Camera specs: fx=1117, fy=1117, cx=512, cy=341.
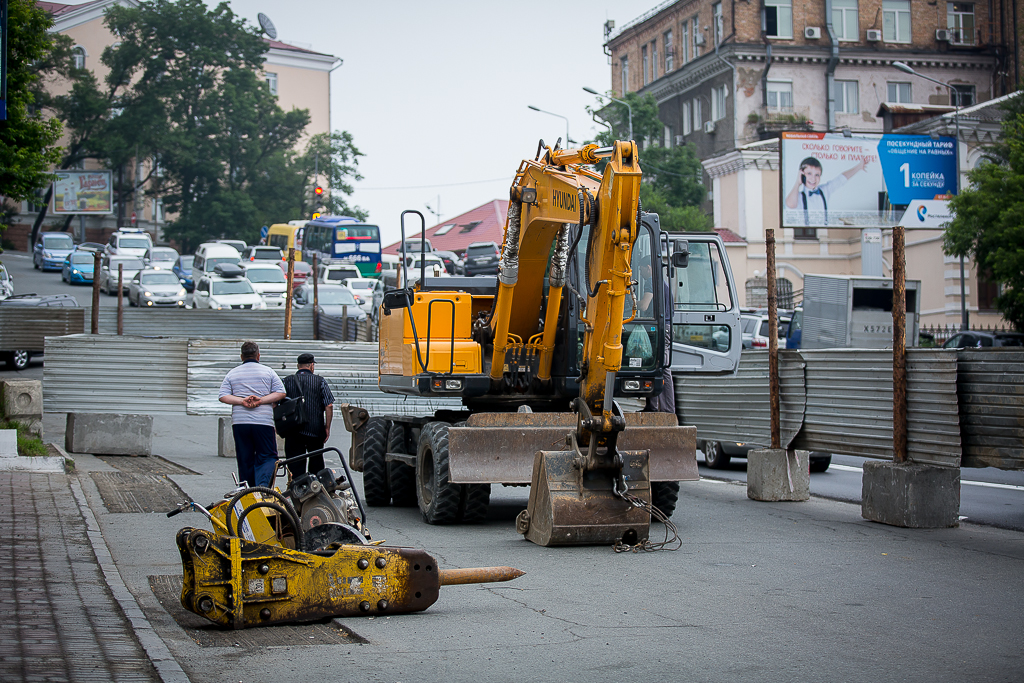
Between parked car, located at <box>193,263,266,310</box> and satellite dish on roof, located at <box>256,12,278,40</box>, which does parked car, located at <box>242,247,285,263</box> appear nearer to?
parked car, located at <box>193,263,266,310</box>

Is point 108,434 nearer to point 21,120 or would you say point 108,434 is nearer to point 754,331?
point 21,120

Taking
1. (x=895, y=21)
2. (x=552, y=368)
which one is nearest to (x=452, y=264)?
(x=895, y=21)

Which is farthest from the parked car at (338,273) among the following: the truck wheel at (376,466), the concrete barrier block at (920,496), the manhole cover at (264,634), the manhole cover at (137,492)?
the manhole cover at (264,634)

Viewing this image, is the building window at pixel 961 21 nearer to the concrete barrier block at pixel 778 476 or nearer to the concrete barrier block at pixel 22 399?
the concrete barrier block at pixel 778 476

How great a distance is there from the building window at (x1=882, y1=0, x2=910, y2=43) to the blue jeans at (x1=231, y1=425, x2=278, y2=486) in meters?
57.1

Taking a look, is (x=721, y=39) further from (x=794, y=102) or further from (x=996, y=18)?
(x=996, y=18)

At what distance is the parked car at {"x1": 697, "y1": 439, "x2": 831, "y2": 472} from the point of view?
58.2ft

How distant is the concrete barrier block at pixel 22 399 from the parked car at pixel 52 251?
41.5 meters

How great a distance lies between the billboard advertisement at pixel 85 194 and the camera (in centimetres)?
6794

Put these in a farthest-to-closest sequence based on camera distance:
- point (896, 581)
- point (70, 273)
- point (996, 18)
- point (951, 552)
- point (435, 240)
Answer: point (435, 240)
point (996, 18)
point (70, 273)
point (951, 552)
point (896, 581)

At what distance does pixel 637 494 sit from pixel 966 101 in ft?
189

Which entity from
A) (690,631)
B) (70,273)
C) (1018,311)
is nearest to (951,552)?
(690,631)

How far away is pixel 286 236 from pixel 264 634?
59.6 metres

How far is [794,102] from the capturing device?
59.1m
